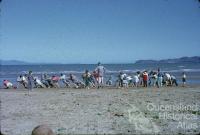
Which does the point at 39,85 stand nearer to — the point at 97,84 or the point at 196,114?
the point at 97,84

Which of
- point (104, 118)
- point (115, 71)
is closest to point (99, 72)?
point (104, 118)

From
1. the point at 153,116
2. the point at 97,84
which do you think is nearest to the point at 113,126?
the point at 153,116

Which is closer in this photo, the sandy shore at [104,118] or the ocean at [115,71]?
the sandy shore at [104,118]

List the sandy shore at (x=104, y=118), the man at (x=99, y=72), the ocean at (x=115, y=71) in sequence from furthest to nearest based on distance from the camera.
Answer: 1. the ocean at (x=115, y=71)
2. the man at (x=99, y=72)
3. the sandy shore at (x=104, y=118)

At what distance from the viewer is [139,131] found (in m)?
11.5

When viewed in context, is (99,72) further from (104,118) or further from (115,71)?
(115,71)

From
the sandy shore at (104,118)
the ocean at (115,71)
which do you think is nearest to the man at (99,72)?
the sandy shore at (104,118)

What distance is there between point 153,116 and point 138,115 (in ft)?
2.24

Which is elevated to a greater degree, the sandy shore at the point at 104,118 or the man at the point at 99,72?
the man at the point at 99,72

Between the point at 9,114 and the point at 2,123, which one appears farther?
the point at 9,114

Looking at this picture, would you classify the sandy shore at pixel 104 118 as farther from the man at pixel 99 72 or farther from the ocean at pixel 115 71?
the ocean at pixel 115 71

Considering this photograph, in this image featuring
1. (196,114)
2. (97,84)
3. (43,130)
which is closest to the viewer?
(43,130)

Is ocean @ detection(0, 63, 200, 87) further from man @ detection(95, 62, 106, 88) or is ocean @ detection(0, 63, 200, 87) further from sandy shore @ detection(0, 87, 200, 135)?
sandy shore @ detection(0, 87, 200, 135)

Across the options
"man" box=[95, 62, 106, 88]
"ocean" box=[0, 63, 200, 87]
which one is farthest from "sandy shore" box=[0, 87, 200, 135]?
"ocean" box=[0, 63, 200, 87]
